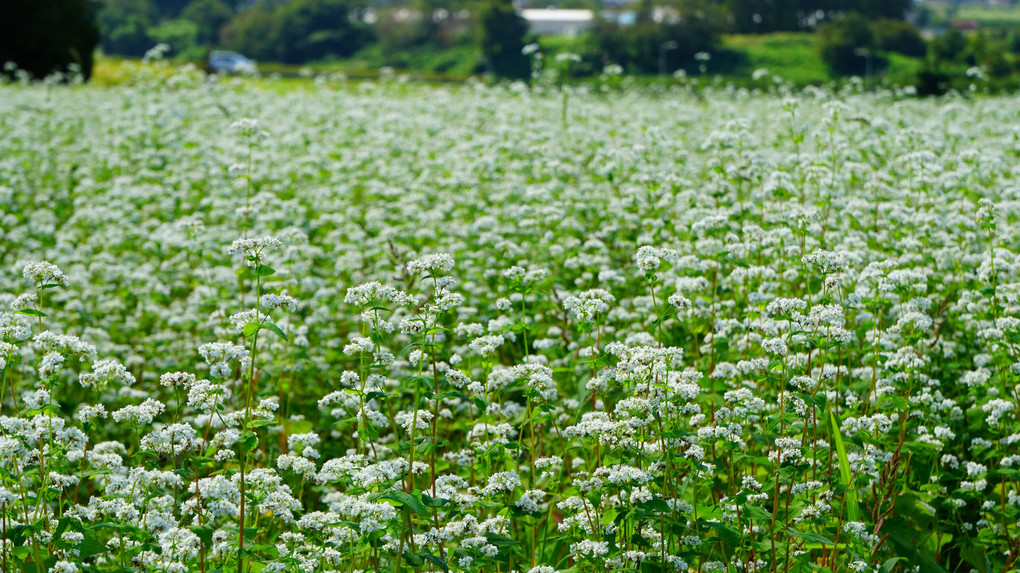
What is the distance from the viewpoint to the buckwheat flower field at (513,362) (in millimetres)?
3637

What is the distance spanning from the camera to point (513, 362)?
272 inches

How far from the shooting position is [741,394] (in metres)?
3.94

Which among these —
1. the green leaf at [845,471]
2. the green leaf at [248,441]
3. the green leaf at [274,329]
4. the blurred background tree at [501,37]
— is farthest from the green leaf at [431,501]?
the blurred background tree at [501,37]

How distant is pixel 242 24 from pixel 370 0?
933 inches

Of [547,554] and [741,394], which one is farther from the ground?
[741,394]

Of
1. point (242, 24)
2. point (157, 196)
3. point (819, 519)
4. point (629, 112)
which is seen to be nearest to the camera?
point (819, 519)

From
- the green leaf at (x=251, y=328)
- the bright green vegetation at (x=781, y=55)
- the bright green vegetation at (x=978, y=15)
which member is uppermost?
the bright green vegetation at (x=978, y=15)

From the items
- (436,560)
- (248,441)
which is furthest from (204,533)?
(436,560)

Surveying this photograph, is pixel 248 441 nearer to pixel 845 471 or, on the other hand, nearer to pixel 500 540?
pixel 500 540

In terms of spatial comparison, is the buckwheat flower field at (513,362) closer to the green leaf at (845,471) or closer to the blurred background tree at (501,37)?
the green leaf at (845,471)

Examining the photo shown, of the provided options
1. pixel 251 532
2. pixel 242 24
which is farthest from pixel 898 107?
pixel 242 24

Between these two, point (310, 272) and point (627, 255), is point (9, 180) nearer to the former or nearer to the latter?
point (310, 272)

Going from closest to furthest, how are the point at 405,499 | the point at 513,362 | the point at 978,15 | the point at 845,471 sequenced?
the point at 405,499, the point at 845,471, the point at 513,362, the point at 978,15

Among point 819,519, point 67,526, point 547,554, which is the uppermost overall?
point 67,526
